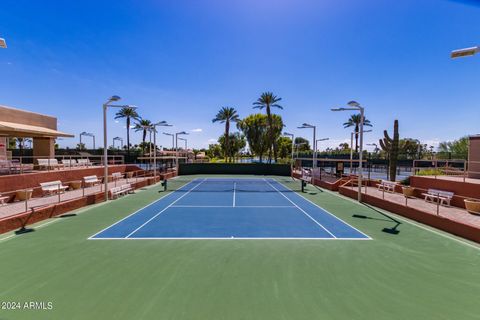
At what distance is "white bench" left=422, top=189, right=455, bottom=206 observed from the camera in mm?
14595

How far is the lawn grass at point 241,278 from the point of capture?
5.46 m

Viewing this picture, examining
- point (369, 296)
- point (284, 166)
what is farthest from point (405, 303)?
point (284, 166)

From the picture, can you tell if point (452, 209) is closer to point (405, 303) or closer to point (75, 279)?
point (405, 303)

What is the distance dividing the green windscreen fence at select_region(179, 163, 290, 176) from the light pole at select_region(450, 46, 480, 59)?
35.8 meters

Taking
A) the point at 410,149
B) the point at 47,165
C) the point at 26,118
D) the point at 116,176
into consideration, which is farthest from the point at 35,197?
the point at 410,149

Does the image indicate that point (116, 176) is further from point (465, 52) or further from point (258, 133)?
point (258, 133)

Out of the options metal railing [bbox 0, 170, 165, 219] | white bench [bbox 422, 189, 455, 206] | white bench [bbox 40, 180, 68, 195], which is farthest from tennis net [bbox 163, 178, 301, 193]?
white bench [bbox 422, 189, 455, 206]

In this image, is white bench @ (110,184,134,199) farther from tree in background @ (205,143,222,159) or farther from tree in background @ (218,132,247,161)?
tree in background @ (205,143,222,159)

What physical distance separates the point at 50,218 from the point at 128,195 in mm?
8265

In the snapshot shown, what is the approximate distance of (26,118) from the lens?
2331cm

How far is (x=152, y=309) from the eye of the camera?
5.45 meters

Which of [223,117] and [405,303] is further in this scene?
[223,117]

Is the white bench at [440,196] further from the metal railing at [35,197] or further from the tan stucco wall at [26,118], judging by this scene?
the tan stucco wall at [26,118]

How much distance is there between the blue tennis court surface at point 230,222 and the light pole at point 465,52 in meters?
7.12
